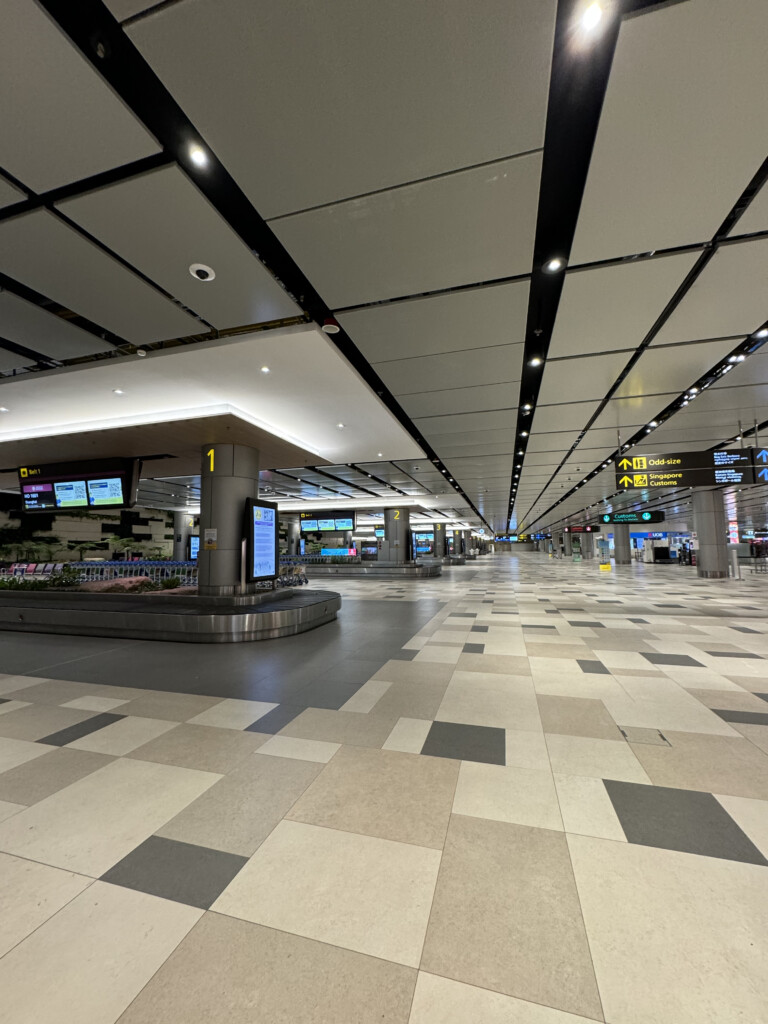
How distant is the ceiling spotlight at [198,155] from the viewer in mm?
2822

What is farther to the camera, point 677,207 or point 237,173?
point 677,207

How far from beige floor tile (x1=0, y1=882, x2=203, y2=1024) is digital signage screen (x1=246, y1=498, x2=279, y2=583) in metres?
7.37

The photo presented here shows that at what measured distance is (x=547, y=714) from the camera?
3.85 meters

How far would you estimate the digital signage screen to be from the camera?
906cm

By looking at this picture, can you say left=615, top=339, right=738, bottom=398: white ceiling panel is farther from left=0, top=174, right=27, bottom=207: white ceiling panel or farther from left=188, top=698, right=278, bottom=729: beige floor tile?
left=0, top=174, right=27, bottom=207: white ceiling panel

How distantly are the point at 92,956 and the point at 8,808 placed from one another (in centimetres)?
148

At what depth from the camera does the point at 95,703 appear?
4.27 metres

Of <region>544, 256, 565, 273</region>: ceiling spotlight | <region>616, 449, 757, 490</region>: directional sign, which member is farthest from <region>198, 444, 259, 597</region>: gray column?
<region>616, 449, 757, 490</region>: directional sign

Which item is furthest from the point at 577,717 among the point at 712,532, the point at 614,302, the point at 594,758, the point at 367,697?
the point at 712,532

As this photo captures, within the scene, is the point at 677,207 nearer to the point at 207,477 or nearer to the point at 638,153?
the point at 638,153

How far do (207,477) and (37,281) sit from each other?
17.8ft

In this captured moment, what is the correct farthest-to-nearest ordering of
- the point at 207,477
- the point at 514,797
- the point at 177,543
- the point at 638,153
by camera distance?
1. the point at 177,543
2. the point at 207,477
3. the point at 638,153
4. the point at 514,797

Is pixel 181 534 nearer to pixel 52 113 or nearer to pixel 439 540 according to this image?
pixel 439 540

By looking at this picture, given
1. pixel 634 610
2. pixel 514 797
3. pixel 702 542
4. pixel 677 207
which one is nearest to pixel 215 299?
pixel 677 207
